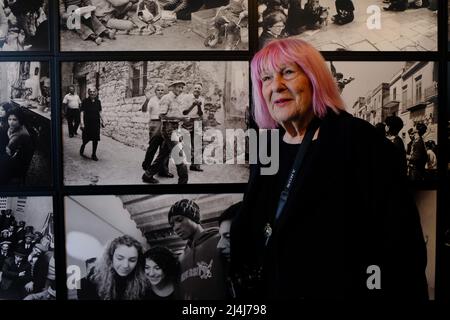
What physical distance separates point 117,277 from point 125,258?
0.10 meters

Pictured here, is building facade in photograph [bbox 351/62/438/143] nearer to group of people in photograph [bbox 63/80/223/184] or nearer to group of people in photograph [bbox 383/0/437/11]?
group of people in photograph [bbox 383/0/437/11]

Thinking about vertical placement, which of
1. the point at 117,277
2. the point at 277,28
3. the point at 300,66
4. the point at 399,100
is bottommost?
the point at 117,277

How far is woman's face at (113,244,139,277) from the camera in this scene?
6.02 ft

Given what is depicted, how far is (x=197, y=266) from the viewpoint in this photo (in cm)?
183

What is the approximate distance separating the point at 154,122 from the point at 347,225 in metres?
0.97

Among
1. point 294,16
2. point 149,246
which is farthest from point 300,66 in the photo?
point 149,246

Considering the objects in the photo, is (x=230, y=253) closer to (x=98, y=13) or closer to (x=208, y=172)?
(x=208, y=172)

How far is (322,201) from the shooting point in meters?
1.64

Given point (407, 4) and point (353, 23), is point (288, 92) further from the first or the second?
point (407, 4)

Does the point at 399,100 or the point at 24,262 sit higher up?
the point at 399,100

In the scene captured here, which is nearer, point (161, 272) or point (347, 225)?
point (347, 225)

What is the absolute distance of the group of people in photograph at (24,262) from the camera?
1836 millimetres

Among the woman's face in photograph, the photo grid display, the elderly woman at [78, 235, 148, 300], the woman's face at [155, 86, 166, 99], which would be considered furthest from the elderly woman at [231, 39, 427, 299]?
the elderly woman at [78, 235, 148, 300]
